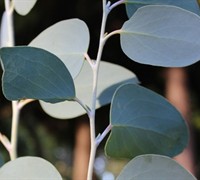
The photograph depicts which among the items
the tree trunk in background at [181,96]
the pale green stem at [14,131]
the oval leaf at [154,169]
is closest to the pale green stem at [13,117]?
the pale green stem at [14,131]

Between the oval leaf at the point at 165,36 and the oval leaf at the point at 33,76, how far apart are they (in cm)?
6

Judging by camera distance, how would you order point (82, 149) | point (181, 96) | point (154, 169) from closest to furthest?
1. point (154, 169)
2. point (181, 96)
3. point (82, 149)

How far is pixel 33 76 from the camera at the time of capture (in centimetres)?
35

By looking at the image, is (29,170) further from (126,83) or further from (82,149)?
(82,149)

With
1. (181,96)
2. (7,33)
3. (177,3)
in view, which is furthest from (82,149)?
(177,3)

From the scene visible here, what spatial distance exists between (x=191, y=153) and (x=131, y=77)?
1895 mm

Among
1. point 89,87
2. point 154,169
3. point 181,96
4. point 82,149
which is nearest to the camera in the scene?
point 154,169

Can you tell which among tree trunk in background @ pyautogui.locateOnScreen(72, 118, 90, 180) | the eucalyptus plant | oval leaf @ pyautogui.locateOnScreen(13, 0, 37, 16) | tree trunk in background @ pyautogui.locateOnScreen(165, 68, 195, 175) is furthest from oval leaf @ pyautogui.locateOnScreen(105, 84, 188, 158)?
tree trunk in background @ pyautogui.locateOnScreen(72, 118, 90, 180)

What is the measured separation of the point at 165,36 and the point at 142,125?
0.25 ft

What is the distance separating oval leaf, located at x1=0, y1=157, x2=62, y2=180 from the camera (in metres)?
0.36

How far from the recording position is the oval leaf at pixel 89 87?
46 centimetres

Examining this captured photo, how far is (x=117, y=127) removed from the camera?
391 millimetres

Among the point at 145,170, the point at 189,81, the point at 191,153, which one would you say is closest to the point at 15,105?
the point at 145,170

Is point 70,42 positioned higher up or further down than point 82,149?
higher up
